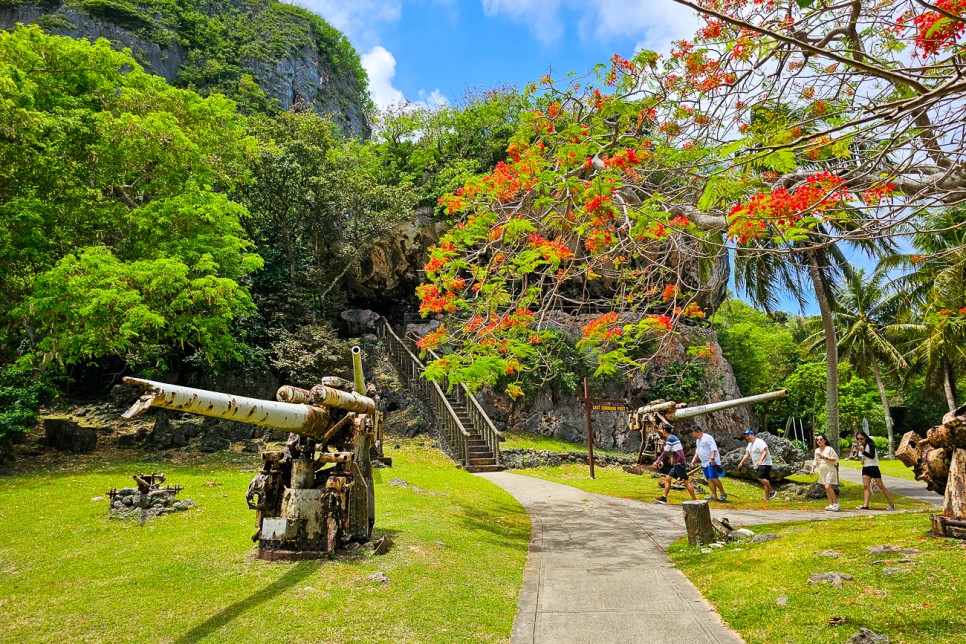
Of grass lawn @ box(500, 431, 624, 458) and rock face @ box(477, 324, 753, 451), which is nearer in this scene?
grass lawn @ box(500, 431, 624, 458)

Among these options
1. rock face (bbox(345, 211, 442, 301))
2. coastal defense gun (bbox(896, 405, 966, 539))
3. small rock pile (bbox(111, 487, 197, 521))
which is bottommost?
small rock pile (bbox(111, 487, 197, 521))

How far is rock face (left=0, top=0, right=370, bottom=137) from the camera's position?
101ft

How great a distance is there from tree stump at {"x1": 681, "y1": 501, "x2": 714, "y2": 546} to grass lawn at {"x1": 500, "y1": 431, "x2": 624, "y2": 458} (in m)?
10.5

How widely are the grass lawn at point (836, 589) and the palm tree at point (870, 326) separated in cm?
2479

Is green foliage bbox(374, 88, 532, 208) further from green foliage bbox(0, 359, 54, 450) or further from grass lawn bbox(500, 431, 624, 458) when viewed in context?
green foliage bbox(0, 359, 54, 450)

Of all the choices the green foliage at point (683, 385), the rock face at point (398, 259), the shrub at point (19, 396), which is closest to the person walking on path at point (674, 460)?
the green foliage at point (683, 385)

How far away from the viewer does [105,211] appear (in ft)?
43.5

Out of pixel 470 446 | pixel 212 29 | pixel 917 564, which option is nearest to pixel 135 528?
pixel 917 564

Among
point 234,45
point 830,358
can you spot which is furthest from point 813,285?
point 234,45

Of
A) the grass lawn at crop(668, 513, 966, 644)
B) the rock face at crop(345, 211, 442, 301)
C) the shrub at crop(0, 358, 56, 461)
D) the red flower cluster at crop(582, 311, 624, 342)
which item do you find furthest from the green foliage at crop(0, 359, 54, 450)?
the rock face at crop(345, 211, 442, 301)

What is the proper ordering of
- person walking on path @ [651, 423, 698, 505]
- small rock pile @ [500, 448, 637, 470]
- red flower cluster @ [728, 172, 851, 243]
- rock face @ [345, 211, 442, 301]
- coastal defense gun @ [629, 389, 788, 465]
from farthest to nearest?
1. rock face @ [345, 211, 442, 301]
2. small rock pile @ [500, 448, 637, 470]
3. coastal defense gun @ [629, 389, 788, 465]
4. person walking on path @ [651, 423, 698, 505]
5. red flower cluster @ [728, 172, 851, 243]

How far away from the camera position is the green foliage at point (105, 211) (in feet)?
37.7

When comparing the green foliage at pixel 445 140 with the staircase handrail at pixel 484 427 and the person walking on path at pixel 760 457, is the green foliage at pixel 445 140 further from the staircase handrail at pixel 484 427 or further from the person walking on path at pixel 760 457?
the person walking on path at pixel 760 457

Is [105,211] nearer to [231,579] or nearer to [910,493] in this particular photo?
[231,579]
